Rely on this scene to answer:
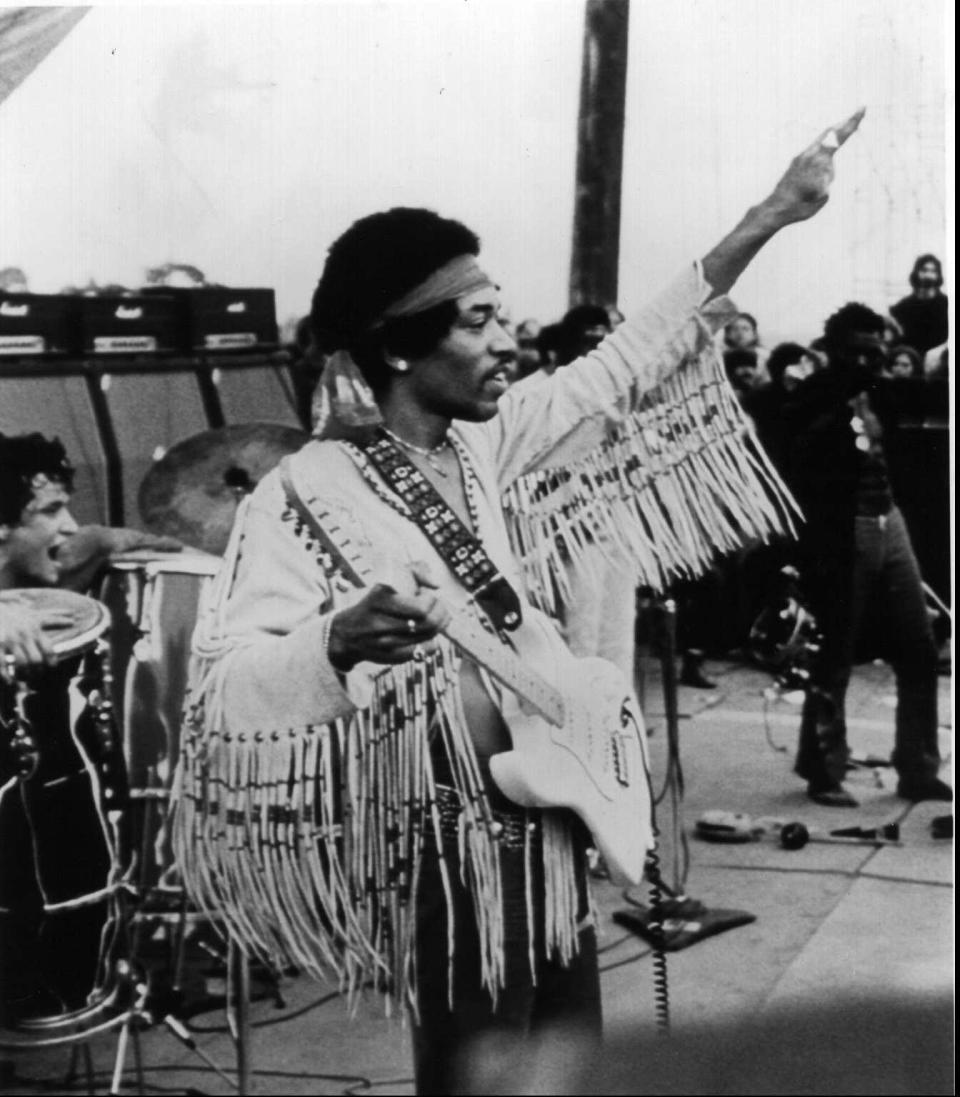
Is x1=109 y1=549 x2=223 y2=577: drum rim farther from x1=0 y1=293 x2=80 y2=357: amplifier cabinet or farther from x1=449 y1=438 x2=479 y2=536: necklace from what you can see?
x1=449 y1=438 x2=479 y2=536: necklace

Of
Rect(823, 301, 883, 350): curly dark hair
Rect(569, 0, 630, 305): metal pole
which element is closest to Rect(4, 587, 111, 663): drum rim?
Rect(569, 0, 630, 305): metal pole

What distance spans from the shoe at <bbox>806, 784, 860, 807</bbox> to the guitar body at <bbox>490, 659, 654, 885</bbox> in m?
0.79

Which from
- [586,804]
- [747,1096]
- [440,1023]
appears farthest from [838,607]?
[747,1096]

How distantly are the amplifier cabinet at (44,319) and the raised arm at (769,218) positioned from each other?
107 cm

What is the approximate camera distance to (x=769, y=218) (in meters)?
2.35

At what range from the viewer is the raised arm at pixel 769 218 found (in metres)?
2.35

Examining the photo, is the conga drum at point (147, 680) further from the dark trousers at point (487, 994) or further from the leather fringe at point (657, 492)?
the dark trousers at point (487, 994)

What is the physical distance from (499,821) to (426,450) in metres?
0.50

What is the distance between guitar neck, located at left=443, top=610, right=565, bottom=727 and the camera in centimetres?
209

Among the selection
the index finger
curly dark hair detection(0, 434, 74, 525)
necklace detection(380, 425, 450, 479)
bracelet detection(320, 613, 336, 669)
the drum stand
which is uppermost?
the index finger

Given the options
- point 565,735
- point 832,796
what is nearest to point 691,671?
point 832,796

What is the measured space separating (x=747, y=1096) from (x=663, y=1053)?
83 mm

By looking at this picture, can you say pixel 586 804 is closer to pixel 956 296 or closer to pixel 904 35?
pixel 956 296

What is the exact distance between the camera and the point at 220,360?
116 inches
